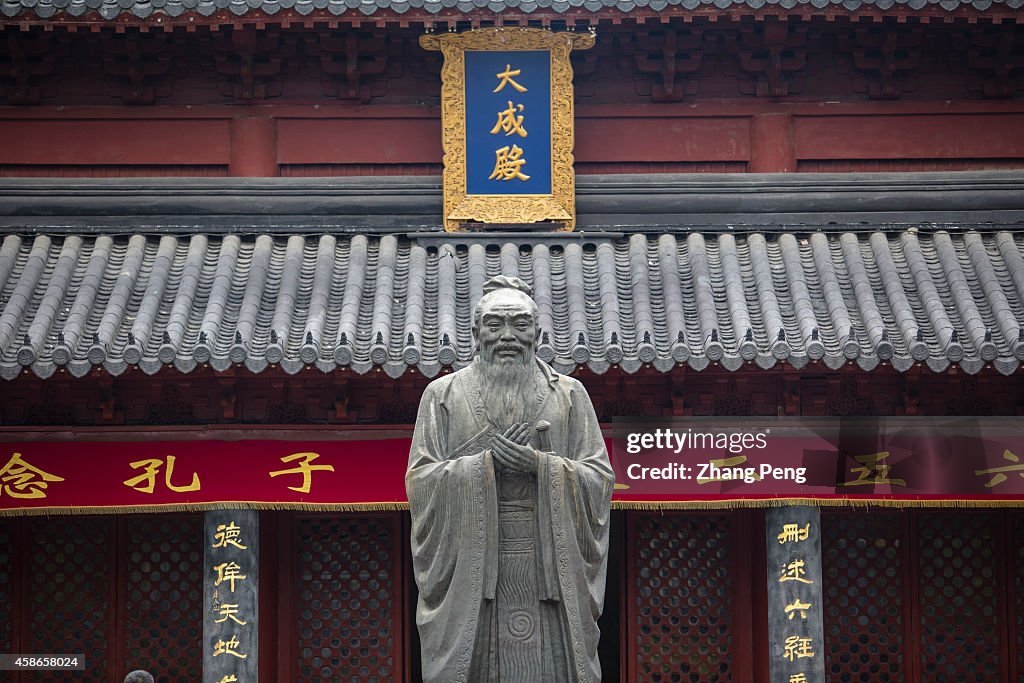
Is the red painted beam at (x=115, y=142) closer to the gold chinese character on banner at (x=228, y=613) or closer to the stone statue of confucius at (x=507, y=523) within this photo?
the gold chinese character on banner at (x=228, y=613)

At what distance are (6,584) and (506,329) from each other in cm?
766

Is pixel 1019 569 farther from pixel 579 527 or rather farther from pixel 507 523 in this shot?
pixel 507 523

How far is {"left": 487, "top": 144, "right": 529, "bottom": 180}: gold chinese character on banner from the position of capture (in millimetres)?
13828

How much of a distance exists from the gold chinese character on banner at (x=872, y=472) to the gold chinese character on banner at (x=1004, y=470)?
0.69 m

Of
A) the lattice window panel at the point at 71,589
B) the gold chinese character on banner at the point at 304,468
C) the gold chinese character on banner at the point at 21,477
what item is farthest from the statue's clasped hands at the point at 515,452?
the lattice window panel at the point at 71,589

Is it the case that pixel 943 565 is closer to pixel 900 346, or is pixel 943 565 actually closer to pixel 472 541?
pixel 900 346

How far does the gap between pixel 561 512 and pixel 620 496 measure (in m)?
5.35

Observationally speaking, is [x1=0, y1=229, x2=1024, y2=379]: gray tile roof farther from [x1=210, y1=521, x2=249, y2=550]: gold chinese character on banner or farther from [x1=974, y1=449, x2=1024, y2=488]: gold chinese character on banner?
[x1=210, y1=521, x2=249, y2=550]: gold chinese character on banner

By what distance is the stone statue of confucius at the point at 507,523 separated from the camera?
7137 millimetres

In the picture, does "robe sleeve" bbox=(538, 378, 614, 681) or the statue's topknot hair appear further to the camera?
the statue's topknot hair

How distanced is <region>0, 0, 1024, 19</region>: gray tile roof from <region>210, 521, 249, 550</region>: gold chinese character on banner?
4434 mm

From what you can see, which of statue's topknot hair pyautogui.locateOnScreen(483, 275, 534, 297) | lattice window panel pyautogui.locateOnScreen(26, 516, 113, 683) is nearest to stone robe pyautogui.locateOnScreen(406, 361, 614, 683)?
statue's topknot hair pyautogui.locateOnScreen(483, 275, 534, 297)

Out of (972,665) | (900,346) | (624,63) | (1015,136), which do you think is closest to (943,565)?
(972,665)

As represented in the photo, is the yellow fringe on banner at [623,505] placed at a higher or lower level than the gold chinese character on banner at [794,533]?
higher
